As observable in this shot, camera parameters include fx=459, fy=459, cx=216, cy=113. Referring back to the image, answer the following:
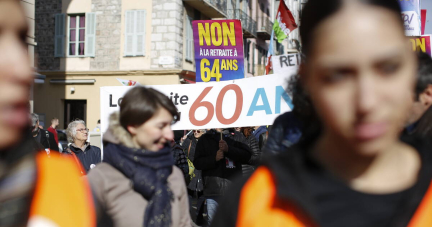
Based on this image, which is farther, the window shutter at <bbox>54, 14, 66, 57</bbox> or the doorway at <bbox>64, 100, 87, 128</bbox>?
the doorway at <bbox>64, 100, 87, 128</bbox>

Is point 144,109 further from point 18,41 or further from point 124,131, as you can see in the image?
point 18,41

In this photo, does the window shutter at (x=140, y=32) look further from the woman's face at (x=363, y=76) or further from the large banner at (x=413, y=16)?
the woman's face at (x=363, y=76)

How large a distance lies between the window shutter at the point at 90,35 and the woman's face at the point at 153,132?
18569 mm

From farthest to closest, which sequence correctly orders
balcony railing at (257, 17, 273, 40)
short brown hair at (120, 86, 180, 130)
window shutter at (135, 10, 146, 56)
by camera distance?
balcony railing at (257, 17, 273, 40) < window shutter at (135, 10, 146, 56) < short brown hair at (120, 86, 180, 130)

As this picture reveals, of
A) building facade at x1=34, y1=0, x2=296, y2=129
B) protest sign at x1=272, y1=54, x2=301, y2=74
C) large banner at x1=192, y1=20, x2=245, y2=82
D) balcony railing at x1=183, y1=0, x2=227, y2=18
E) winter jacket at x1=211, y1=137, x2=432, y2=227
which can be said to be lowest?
winter jacket at x1=211, y1=137, x2=432, y2=227

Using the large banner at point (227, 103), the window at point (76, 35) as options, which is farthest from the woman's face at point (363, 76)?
the window at point (76, 35)

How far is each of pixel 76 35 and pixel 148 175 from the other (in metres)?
19.7

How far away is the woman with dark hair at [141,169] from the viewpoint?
2.54 m

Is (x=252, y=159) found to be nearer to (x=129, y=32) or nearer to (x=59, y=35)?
(x=129, y=32)

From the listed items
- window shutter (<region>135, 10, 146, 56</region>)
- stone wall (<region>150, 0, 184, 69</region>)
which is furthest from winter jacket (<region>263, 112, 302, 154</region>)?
window shutter (<region>135, 10, 146, 56</region>)

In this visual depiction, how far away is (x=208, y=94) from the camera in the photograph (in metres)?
6.80

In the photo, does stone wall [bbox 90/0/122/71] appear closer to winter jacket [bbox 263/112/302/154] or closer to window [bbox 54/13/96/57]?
window [bbox 54/13/96/57]

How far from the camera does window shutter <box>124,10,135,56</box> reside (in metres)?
20.1

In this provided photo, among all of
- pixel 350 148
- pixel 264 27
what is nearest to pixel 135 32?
pixel 264 27
